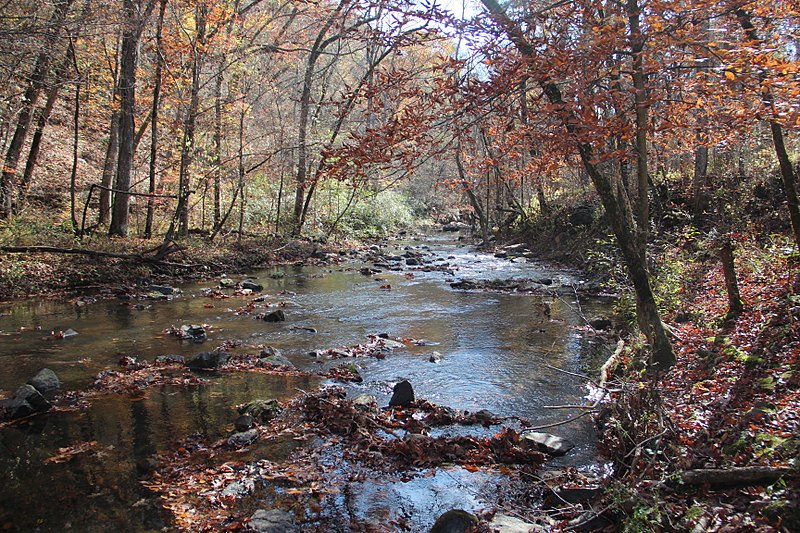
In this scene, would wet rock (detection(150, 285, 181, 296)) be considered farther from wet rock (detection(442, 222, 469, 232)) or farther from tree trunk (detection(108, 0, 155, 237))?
wet rock (detection(442, 222, 469, 232))

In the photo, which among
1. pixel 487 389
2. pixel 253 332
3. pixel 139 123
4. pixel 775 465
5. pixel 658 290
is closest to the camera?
pixel 775 465

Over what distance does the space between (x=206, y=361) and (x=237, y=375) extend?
2.20ft

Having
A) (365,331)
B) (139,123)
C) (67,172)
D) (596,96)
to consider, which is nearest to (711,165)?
(365,331)

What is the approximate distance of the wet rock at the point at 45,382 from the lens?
277 inches

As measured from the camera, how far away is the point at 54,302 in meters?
13.1

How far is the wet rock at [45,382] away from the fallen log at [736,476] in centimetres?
752

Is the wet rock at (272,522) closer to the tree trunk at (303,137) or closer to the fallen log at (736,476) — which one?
the fallen log at (736,476)

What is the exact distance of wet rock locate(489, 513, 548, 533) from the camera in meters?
4.02

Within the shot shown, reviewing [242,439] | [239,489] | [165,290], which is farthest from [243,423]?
[165,290]

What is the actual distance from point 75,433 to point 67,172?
21.3m

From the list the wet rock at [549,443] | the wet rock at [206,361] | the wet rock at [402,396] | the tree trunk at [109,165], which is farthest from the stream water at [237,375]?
the tree trunk at [109,165]

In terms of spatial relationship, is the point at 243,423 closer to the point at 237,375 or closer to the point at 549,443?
the point at 237,375

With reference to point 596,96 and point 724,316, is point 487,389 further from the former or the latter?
point 596,96

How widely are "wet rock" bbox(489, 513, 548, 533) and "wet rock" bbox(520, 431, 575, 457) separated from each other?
1380 millimetres
